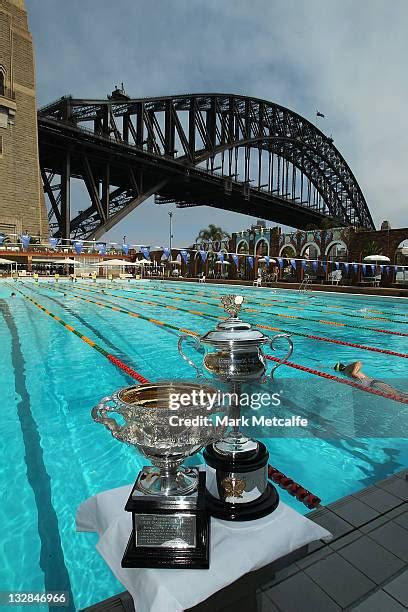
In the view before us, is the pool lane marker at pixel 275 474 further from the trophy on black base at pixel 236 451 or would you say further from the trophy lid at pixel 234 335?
the trophy lid at pixel 234 335

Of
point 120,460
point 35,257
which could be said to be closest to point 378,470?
point 120,460

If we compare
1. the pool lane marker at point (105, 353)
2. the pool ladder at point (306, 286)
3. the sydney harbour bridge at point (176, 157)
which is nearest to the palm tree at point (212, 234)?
the sydney harbour bridge at point (176, 157)

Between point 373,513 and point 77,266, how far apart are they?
40.6 meters

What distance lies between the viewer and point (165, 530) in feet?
3.64

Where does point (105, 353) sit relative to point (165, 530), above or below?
below

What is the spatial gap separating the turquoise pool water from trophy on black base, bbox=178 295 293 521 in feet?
3.53

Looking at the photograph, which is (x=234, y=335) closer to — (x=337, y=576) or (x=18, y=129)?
(x=337, y=576)

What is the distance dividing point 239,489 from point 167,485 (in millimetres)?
246

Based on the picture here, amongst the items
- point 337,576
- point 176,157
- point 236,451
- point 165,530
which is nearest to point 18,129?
point 176,157

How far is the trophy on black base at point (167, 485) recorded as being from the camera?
3.54 feet

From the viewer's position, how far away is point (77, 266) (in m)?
39.9

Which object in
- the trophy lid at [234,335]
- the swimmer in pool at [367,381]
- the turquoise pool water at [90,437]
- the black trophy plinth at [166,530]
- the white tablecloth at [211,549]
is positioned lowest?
the turquoise pool water at [90,437]

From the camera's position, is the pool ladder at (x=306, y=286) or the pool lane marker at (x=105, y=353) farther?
the pool ladder at (x=306, y=286)

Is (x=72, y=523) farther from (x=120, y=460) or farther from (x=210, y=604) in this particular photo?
(x=210, y=604)
